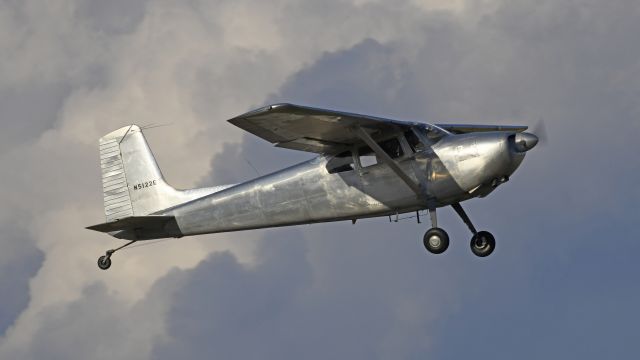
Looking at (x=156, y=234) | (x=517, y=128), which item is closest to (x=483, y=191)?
(x=517, y=128)

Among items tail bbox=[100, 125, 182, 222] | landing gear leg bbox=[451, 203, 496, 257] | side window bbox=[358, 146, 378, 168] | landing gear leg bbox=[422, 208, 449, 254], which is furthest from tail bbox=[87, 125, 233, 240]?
landing gear leg bbox=[451, 203, 496, 257]

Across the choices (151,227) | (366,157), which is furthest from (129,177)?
(366,157)

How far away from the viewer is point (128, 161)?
2423 centimetres

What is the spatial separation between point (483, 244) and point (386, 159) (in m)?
2.56

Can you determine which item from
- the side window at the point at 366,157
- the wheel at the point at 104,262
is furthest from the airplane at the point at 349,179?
the wheel at the point at 104,262

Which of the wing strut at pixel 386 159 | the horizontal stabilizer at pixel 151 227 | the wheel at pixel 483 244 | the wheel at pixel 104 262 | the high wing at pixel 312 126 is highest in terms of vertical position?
the high wing at pixel 312 126

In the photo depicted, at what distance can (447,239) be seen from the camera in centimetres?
2014

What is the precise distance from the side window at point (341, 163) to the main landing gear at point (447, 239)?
1.68 metres

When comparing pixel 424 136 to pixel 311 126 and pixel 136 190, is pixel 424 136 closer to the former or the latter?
pixel 311 126

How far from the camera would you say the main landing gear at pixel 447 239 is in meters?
20.1

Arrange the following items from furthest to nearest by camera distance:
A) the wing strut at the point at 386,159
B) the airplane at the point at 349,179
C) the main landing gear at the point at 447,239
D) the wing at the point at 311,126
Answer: the main landing gear at the point at 447,239, the wing strut at the point at 386,159, the airplane at the point at 349,179, the wing at the point at 311,126

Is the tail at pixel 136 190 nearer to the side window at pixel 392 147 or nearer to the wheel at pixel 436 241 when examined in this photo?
the side window at pixel 392 147

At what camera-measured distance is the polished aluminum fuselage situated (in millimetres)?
19562

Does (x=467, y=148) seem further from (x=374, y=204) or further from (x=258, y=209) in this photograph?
(x=258, y=209)
